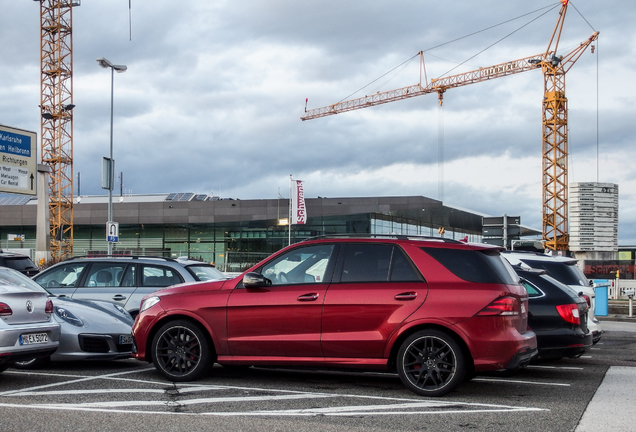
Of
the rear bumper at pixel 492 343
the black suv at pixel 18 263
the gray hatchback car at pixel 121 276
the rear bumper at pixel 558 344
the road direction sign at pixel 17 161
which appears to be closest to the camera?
the rear bumper at pixel 492 343

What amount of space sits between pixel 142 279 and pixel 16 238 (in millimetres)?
47978

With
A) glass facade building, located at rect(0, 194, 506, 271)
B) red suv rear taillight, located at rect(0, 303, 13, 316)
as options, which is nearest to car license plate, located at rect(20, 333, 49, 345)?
red suv rear taillight, located at rect(0, 303, 13, 316)

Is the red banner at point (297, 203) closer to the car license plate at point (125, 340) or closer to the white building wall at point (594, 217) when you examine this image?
the white building wall at point (594, 217)

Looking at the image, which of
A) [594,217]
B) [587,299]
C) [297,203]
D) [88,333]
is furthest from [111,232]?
[594,217]

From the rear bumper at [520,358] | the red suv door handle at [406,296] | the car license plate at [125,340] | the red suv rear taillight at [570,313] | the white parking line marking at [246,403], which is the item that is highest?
the red suv door handle at [406,296]

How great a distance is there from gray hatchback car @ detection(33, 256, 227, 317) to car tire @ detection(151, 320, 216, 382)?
Answer: 7.79ft

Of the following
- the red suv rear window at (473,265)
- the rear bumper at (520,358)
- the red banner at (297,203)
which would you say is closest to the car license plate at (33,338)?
the red suv rear window at (473,265)

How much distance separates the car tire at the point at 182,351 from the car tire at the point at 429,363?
2.20 meters

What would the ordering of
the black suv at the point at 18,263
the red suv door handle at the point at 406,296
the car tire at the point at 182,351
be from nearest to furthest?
the red suv door handle at the point at 406,296 → the car tire at the point at 182,351 → the black suv at the point at 18,263

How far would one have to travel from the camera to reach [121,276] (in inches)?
437

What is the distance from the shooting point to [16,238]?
2153 inches

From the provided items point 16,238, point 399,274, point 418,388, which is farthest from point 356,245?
point 16,238

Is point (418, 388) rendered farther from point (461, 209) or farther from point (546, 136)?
point (546, 136)

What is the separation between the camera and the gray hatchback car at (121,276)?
10820 millimetres
